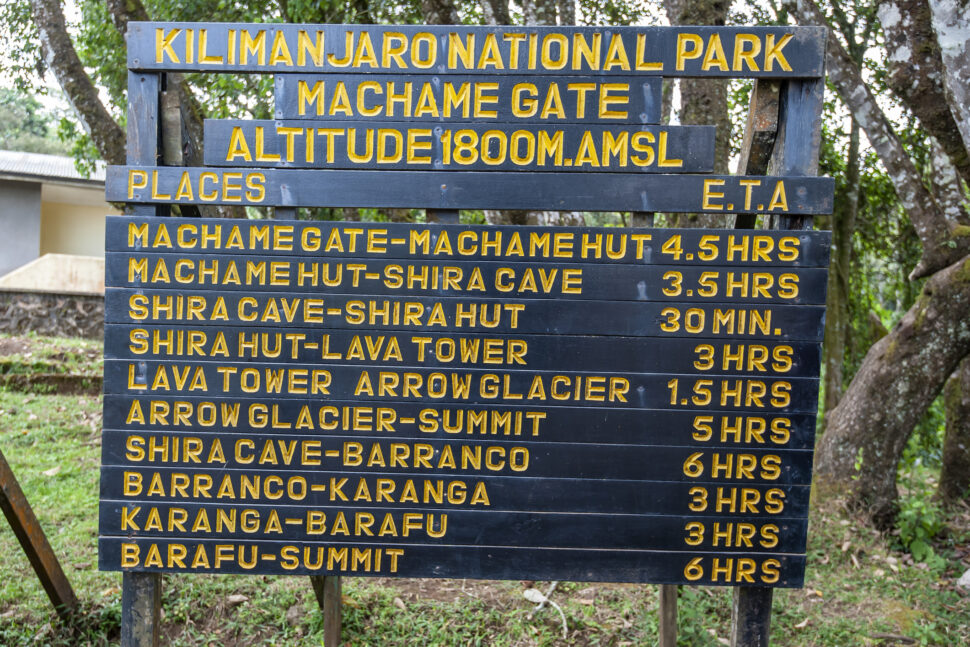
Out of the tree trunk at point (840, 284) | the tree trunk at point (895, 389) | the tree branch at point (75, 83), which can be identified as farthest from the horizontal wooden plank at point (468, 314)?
the tree trunk at point (840, 284)

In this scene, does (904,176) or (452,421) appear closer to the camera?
(452,421)

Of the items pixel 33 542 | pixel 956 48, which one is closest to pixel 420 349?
pixel 33 542

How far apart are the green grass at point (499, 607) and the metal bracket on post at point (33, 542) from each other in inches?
4.4

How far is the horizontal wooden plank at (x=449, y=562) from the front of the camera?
2.71 m

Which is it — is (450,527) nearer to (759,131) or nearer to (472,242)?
(472,242)

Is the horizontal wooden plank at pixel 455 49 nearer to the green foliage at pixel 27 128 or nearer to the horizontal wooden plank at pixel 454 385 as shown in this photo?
the horizontal wooden plank at pixel 454 385

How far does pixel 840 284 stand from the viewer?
8578mm

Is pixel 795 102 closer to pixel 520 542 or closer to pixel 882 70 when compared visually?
pixel 520 542

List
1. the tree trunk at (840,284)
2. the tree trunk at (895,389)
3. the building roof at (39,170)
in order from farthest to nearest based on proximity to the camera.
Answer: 1. the building roof at (39,170)
2. the tree trunk at (840,284)
3. the tree trunk at (895,389)

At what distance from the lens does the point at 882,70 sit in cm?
827

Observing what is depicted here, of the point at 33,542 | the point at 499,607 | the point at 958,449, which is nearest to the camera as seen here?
the point at 33,542

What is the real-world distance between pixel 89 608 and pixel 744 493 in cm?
318

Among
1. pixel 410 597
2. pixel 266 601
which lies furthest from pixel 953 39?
pixel 266 601

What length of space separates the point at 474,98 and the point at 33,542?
284cm
